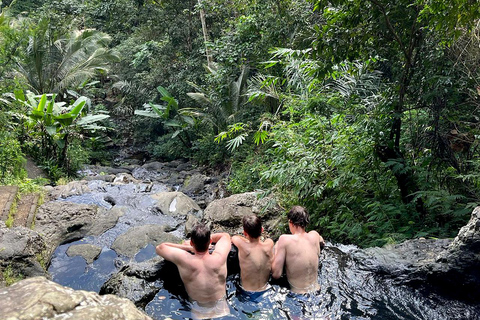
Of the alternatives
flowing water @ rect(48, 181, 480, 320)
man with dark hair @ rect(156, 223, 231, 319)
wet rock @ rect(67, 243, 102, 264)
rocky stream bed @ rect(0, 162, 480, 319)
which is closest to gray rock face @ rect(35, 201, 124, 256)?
rocky stream bed @ rect(0, 162, 480, 319)

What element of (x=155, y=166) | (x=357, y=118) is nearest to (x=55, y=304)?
(x=357, y=118)

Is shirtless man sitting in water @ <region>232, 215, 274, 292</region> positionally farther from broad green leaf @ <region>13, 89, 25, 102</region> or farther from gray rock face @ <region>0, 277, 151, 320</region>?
broad green leaf @ <region>13, 89, 25, 102</region>

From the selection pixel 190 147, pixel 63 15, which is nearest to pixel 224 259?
pixel 190 147

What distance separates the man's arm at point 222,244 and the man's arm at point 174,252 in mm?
282

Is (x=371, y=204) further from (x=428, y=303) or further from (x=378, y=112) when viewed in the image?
(x=428, y=303)

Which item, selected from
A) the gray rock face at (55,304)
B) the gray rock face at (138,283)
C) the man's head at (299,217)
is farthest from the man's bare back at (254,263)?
the gray rock face at (55,304)

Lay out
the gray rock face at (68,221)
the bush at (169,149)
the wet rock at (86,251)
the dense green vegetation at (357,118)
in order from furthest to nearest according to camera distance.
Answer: the bush at (169,149) < the gray rock face at (68,221) < the wet rock at (86,251) < the dense green vegetation at (357,118)

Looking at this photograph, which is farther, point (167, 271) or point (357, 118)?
point (357, 118)

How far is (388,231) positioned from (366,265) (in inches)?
46.7

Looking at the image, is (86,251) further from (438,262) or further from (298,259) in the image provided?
(438,262)

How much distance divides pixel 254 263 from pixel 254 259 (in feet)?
0.13

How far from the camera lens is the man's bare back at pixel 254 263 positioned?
12.0 ft

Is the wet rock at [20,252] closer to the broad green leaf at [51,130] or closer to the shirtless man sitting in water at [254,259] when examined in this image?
the shirtless man sitting in water at [254,259]

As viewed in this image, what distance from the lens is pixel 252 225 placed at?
364 centimetres
